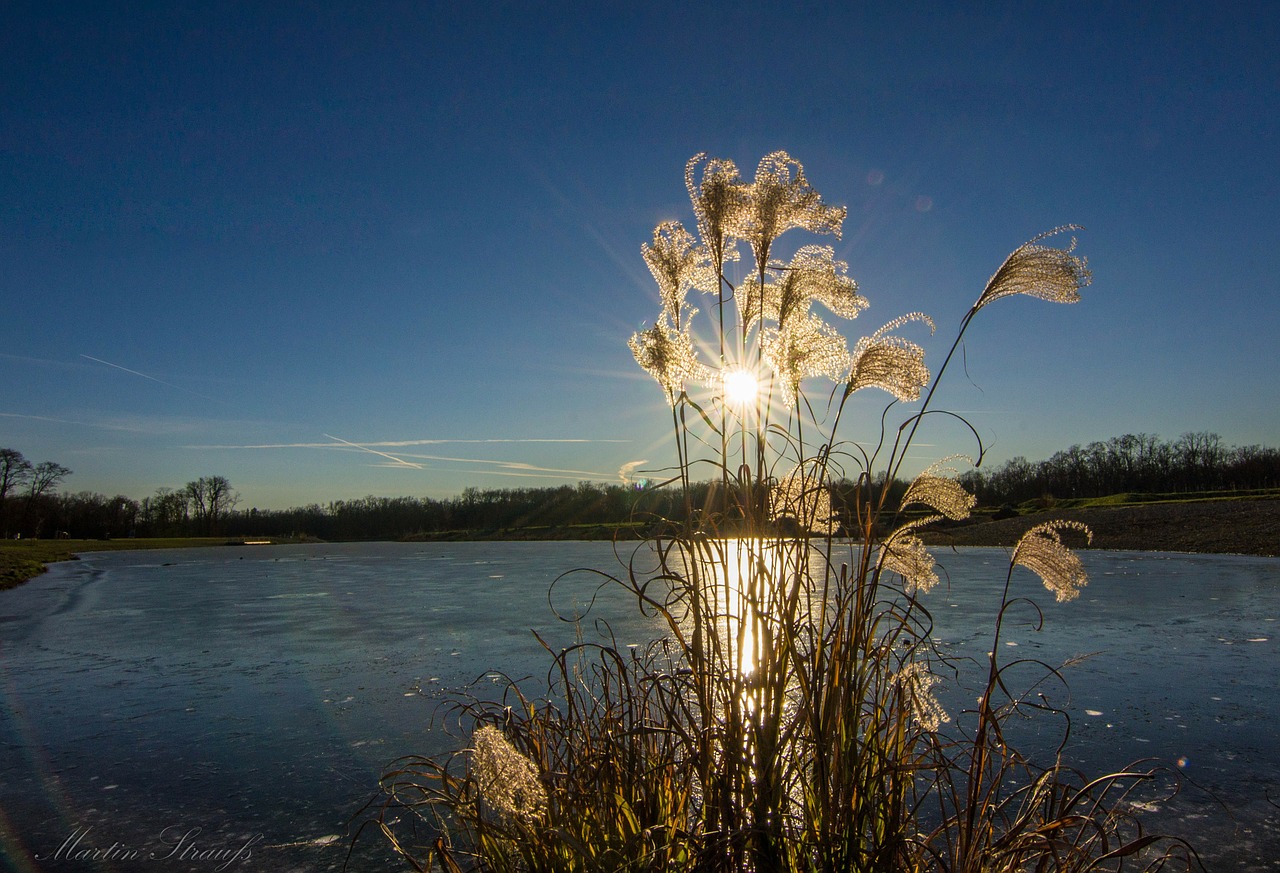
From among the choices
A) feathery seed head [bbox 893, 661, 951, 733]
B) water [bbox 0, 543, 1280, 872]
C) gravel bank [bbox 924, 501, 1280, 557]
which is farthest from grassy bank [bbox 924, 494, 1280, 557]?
feathery seed head [bbox 893, 661, 951, 733]

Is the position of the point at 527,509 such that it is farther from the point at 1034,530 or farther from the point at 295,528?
the point at 1034,530

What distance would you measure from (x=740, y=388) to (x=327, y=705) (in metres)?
4.49

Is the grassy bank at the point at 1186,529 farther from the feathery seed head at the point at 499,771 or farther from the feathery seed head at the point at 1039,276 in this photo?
the feathery seed head at the point at 499,771

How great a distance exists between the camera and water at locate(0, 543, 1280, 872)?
3.06 meters

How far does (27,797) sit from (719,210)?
4117 mm

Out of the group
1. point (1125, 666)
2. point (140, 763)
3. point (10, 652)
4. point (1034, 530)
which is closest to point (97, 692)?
point (140, 763)

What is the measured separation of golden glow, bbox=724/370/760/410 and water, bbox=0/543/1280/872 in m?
0.84

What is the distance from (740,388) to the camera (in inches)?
78.4

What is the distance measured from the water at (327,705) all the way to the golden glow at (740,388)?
2.76 feet

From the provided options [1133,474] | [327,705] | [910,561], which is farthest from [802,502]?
[1133,474]

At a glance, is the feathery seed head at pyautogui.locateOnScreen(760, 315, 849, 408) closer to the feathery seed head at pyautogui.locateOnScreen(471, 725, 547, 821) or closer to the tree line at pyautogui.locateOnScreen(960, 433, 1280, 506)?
the feathery seed head at pyautogui.locateOnScreen(471, 725, 547, 821)

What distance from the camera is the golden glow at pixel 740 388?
6.52 ft

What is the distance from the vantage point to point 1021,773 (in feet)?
12.0

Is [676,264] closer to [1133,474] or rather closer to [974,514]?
[974,514]
